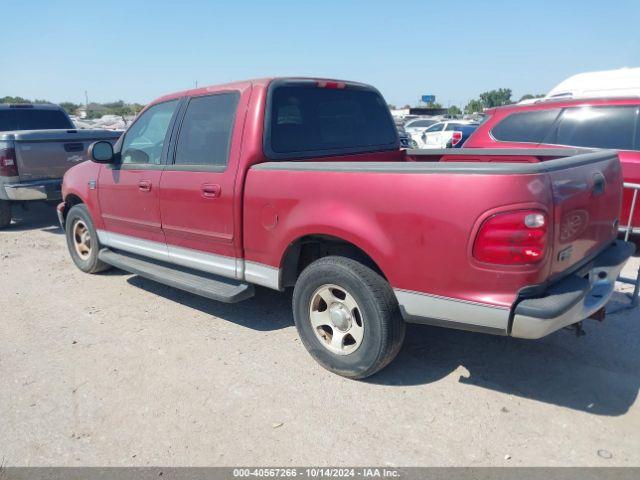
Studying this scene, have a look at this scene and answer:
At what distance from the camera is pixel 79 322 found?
4441mm

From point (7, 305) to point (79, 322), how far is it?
1051 millimetres

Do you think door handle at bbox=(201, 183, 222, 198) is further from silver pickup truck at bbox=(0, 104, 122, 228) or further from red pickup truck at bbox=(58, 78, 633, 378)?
silver pickup truck at bbox=(0, 104, 122, 228)

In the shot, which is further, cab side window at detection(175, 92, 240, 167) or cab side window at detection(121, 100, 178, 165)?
cab side window at detection(121, 100, 178, 165)

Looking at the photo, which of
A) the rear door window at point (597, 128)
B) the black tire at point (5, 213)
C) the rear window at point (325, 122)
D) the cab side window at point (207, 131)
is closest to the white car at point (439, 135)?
the rear door window at point (597, 128)

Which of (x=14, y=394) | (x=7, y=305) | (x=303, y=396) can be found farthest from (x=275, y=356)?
(x=7, y=305)

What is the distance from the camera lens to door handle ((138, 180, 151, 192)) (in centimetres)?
444

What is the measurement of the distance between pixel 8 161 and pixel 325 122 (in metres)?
5.76

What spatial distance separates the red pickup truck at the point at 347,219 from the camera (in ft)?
8.43

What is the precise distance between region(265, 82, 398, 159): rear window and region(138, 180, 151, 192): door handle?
1.37m

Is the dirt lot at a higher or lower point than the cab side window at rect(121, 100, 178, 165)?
lower

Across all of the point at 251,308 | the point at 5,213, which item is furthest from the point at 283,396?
the point at 5,213

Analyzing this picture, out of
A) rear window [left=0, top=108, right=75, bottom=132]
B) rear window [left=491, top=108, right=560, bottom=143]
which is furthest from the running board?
rear window [left=0, top=108, right=75, bottom=132]

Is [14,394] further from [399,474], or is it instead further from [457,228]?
[457,228]

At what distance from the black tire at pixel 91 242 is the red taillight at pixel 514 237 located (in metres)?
4.36
